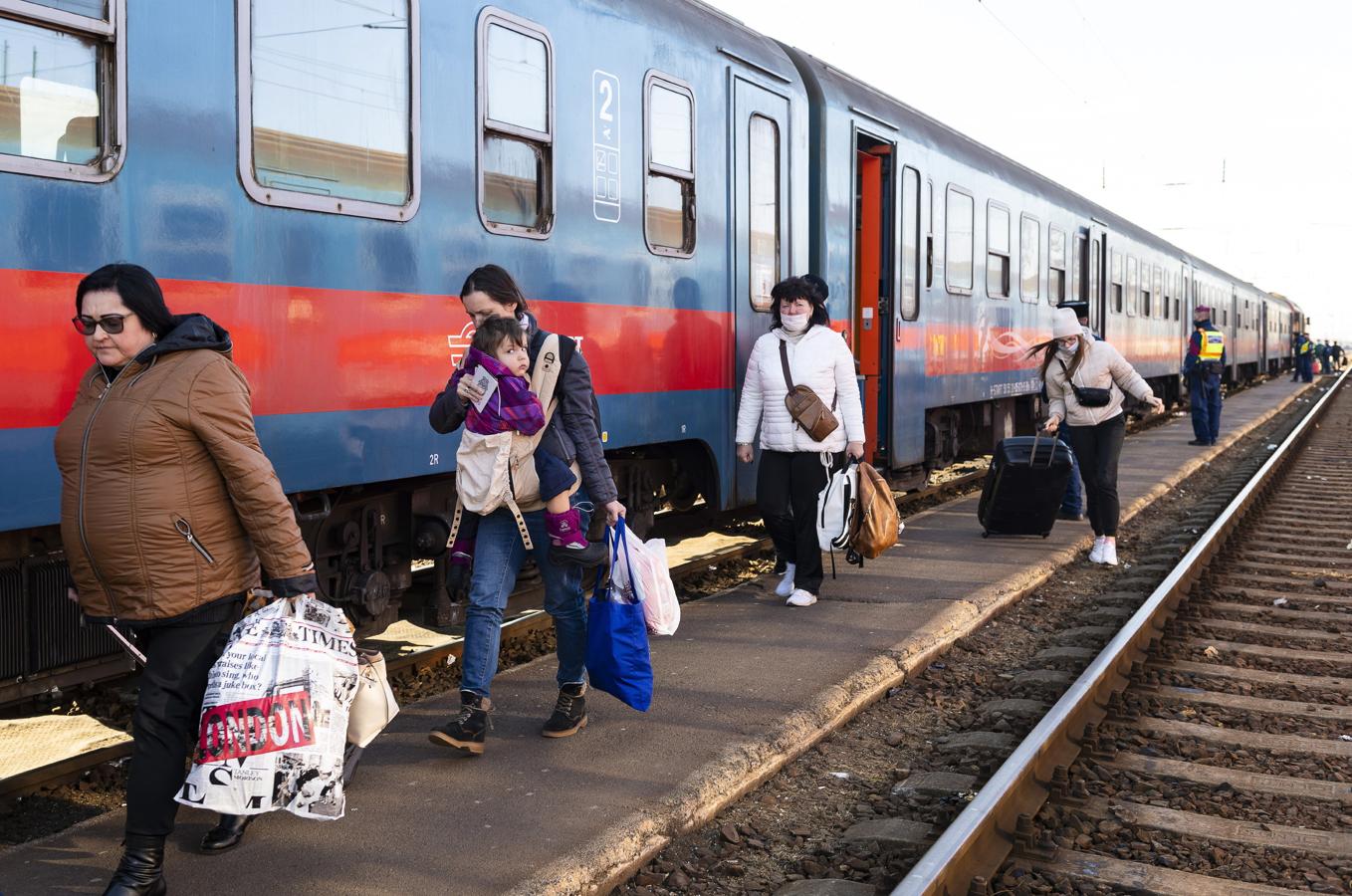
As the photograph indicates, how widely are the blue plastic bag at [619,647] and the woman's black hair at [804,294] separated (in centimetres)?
253

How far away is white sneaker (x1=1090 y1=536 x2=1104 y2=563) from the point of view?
872 cm

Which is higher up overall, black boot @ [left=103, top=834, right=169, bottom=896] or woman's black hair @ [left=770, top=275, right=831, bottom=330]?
woman's black hair @ [left=770, top=275, right=831, bottom=330]

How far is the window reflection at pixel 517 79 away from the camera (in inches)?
215

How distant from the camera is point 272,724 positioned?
3395 millimetres

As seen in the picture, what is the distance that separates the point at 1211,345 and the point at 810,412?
11.3 metres

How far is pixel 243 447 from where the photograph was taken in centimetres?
335

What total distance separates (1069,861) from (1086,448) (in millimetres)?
5126

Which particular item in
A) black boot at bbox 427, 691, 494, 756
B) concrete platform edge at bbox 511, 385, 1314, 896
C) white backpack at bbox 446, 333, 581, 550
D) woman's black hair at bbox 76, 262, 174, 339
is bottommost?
concrete platform edge at bbox 511, 385, 1314, 896

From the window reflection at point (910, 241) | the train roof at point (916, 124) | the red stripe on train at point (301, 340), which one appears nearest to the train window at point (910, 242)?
the window reflection at point (910, 241)

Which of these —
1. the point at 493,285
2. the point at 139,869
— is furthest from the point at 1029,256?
the point at 139,869

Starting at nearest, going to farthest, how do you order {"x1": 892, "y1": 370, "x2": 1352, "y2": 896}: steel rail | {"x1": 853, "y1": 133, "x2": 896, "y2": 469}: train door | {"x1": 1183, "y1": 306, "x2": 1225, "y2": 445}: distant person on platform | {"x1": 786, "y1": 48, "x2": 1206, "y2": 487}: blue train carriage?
{"x1": 892, "y1": 370, "x2": 1352, "y2": 896}: steel rail → {"x1": 786, "y1": 48, "x2": 1206, "y2": 487}: blue train carriage → {"x1": 853, "y1": 133, "x2": 896, "y2": 469}: train door → {"x1": 1183, "y1": 306, "x2": 1225, "y2": 445}: distant person on platform

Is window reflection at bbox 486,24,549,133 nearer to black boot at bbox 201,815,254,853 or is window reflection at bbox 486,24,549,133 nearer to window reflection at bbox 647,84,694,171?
window reflection at bbox 647,84,694,171

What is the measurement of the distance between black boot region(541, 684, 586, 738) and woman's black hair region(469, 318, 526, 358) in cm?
131

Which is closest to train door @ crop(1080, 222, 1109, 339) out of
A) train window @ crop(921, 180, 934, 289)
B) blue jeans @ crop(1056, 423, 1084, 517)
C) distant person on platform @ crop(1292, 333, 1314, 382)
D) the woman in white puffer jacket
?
blue jeans @ crop(1056, 423, 1084, 517)
